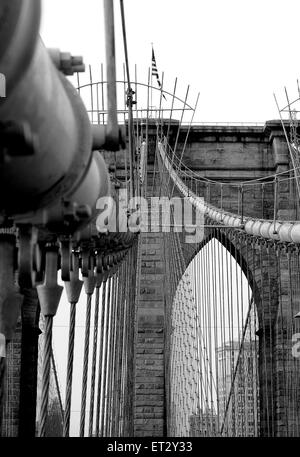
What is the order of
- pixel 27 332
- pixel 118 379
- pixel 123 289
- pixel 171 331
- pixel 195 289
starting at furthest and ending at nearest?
pixel 27 332
pixel 171 331
pixel 195 289
pixel 123 289
pixel 118 379

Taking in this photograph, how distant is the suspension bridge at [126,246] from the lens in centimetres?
75

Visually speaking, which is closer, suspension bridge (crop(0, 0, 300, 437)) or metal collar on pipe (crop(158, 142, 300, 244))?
suspension bridge (crop(0, 0, 300, 437))

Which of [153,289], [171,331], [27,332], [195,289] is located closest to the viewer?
[195,289]

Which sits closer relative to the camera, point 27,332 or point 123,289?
point 123,289

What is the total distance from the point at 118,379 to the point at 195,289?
5625mm

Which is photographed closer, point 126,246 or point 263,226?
point 126,246

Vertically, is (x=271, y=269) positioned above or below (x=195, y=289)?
above

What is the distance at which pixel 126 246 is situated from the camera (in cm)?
367

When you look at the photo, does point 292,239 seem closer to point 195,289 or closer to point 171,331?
point 195,289

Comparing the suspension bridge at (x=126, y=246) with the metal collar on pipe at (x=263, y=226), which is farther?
the metal collar on pipe at (x=263, y=226)

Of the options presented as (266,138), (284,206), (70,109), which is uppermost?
(266,138)

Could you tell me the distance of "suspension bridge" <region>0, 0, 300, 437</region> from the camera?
752mm
